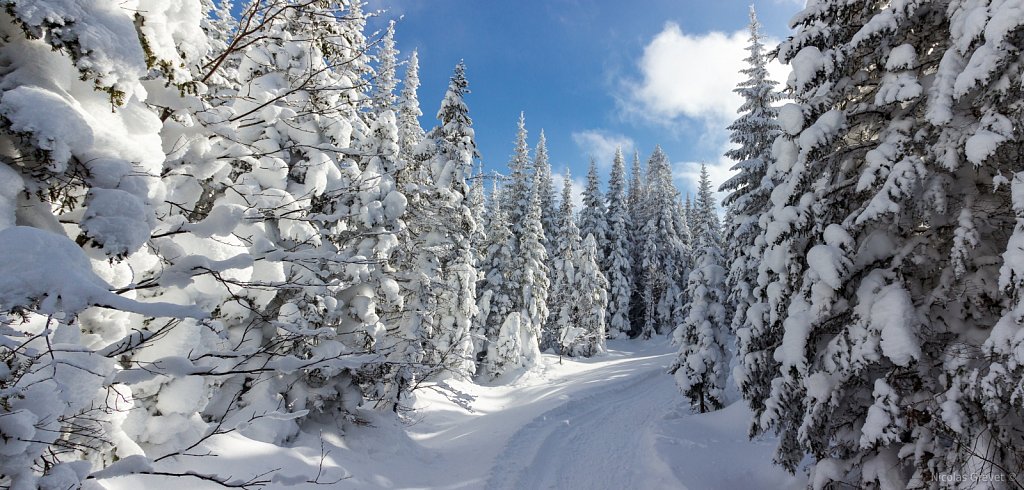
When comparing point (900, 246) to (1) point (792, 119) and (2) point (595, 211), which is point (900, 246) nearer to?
(1) point (792, 119)

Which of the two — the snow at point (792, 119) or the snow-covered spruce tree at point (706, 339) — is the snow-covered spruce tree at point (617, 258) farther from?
the snow at point (792, 119)

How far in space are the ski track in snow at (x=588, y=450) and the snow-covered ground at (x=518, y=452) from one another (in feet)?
0.12

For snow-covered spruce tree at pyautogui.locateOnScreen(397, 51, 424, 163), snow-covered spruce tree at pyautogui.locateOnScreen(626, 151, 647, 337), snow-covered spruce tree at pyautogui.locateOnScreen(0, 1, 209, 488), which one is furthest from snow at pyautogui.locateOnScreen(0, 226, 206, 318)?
snow-covered spruce tree at pyautogui.locateOnScreen(626, 151, 647, 337)

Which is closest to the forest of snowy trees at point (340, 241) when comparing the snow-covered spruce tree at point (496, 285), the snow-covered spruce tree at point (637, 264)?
the snow-covered spruce tree at point (496, 285)

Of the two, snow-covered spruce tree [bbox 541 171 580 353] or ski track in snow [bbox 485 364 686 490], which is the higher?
snow-covered spruce tree [bbox 541 171 580 353]

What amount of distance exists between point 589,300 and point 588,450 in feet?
80.8

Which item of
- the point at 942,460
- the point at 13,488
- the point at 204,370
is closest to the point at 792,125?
the point at 942,460

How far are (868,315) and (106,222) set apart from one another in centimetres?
801

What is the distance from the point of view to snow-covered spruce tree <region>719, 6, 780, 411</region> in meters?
14.1

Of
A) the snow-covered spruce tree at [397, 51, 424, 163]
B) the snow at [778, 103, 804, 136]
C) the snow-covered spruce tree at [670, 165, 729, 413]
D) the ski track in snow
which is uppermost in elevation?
the snow-covered spruce tree at [397, 51, 424, 163]

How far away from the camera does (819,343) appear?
734cm

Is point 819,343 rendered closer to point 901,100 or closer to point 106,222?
point 901,100

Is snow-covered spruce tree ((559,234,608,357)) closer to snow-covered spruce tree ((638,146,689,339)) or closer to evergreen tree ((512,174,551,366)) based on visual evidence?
evergreen tree ((512,174,551,366))

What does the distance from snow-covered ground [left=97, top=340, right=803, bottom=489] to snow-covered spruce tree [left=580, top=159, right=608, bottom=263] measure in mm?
25277
